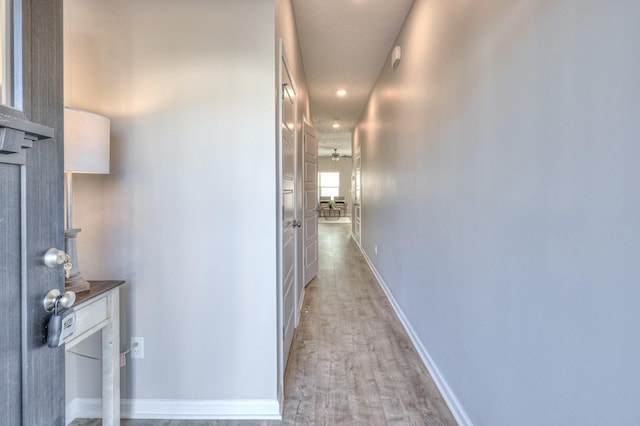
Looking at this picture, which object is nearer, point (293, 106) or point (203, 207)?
point (203, 207)

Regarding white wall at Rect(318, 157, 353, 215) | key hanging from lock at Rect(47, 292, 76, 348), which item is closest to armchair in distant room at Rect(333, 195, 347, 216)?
white wall at Rect(318, 157, 353, 215)

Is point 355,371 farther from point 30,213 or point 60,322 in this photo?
point 30,213

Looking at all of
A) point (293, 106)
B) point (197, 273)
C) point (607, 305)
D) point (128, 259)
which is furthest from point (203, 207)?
point (607, 305)

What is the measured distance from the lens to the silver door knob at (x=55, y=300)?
0.78 metres

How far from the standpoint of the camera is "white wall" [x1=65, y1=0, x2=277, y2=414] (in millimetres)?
1717

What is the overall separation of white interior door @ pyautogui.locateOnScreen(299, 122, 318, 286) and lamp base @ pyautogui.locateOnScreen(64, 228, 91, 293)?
2.36m

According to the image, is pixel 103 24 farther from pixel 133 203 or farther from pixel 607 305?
pixel 607 305

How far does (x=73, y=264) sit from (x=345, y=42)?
10.5 ft

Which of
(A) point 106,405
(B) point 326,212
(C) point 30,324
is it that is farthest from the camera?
(B) point 326,212

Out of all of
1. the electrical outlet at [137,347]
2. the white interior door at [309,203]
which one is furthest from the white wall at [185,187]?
the white interior door at [309,203]

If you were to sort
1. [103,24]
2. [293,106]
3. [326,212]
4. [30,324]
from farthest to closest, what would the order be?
[326,212] → [293,106] → [103,24] → [30,324]

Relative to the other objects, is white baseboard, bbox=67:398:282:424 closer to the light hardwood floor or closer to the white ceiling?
the light hardwood floor

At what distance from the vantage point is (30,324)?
0.74 meters

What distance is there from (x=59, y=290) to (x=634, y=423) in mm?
1424
